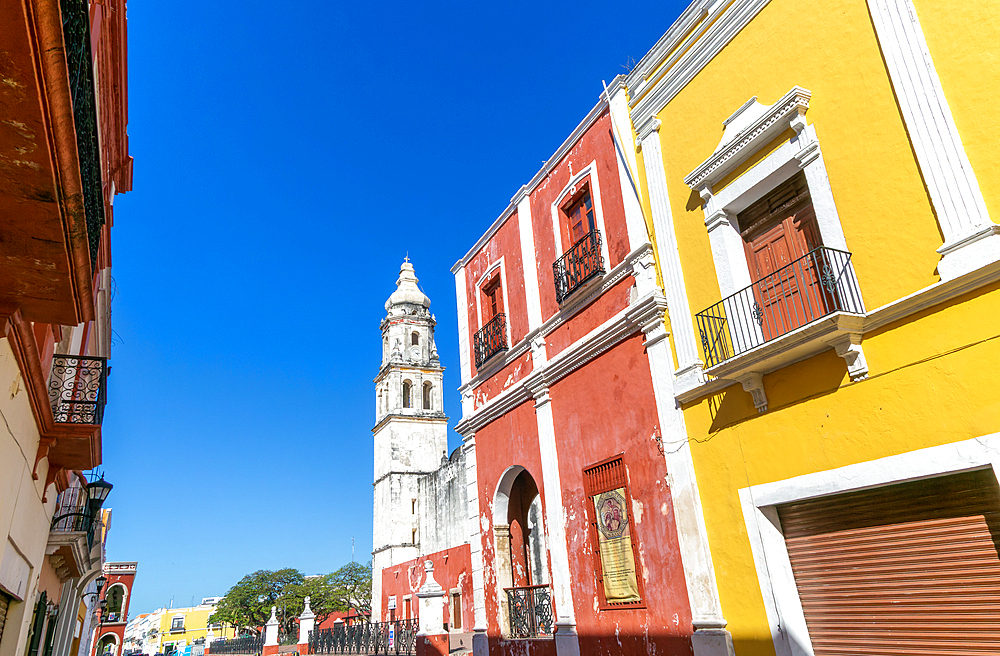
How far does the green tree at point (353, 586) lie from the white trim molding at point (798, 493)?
44.9 meters

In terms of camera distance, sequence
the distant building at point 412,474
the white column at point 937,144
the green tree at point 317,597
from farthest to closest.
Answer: the green tree at point 317,597, the distant building at point 412,474, the white column at point 937,144

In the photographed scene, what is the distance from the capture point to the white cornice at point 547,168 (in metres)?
9.48

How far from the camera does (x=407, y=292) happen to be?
41469 mm

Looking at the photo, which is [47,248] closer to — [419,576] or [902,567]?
[902,567]

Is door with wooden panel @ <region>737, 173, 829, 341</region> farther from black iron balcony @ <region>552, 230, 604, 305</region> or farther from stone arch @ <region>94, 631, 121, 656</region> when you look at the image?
stone arch @ <region>94, 631, 121, 656</region>

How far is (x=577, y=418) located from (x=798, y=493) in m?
3.71

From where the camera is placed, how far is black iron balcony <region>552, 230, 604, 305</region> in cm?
914

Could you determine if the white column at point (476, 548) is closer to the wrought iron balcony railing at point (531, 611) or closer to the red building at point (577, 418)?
the red building at point (577, 418)

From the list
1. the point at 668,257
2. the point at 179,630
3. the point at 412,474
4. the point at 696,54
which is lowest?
the point at 179,630

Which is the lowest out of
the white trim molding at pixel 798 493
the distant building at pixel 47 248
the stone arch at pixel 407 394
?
the white trim molding at pixel 798 493

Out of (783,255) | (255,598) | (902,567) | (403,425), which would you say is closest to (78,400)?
(783,255)

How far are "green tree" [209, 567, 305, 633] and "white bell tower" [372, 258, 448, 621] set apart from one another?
21572 millimetres

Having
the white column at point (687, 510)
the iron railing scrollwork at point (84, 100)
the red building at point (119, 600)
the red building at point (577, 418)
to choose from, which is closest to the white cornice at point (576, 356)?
the red building at point (577, 418)

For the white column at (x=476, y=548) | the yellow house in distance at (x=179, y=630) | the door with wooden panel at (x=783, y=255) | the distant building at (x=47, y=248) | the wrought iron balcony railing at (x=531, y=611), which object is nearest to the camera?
the distant building at (x=47, y=248)
